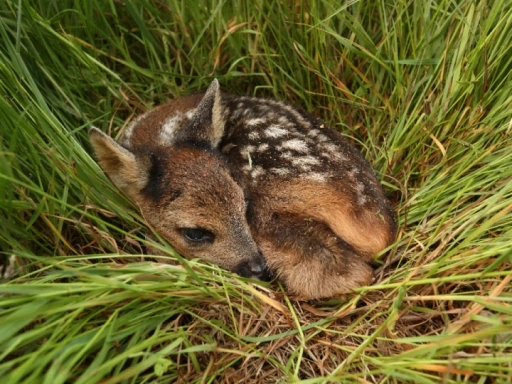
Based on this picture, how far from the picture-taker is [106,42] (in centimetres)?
404

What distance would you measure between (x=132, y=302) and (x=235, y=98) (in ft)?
5.79

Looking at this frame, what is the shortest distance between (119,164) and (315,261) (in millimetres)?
1254

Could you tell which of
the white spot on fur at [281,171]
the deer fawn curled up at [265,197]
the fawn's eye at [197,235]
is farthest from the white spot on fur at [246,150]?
the fawn's eye at [197,235]

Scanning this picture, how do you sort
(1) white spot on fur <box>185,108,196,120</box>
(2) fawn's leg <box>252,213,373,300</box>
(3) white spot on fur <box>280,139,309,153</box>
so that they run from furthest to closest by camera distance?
(1) white spot on fur <box>185,108,196,120</box>
(3) white spot on fur <box>280,139,309,153</box>
(2) fawn's leg <box>252,213,373,300</box>

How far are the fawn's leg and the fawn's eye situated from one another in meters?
0.40

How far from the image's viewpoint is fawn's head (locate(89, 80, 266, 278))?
3.09 meters

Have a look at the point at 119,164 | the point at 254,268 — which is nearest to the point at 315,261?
the point at 254,268

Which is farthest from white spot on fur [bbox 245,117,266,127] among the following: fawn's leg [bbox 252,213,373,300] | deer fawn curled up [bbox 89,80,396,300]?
fawn's leg [bbox 252,213,373,300]

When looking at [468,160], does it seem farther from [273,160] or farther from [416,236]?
[273,160]

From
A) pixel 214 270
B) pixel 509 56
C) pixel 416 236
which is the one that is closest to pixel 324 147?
pixel 416 236

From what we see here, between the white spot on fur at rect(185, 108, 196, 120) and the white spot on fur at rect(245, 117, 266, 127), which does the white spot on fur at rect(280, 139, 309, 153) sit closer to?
the white spot on fur at rect(245, 117, 266, 127)

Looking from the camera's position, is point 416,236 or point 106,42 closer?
point 416,236

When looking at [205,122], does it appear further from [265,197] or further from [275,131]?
[265,197]

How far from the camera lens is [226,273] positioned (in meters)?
2.90
